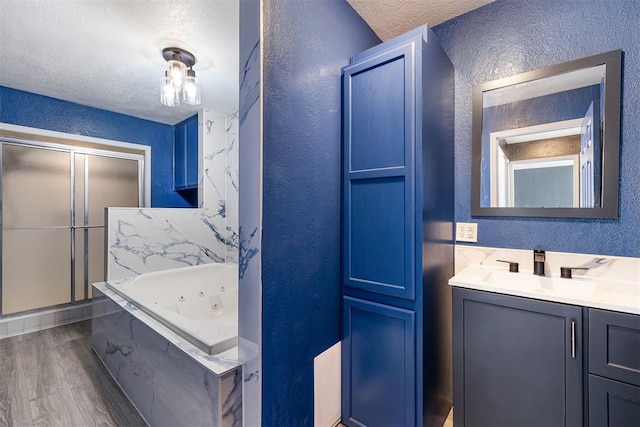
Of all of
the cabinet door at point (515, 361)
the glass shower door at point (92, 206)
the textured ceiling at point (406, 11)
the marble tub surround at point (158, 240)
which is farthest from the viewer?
the glass shower door at point (92, 206)

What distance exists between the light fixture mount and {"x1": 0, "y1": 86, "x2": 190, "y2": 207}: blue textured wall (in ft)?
5.91

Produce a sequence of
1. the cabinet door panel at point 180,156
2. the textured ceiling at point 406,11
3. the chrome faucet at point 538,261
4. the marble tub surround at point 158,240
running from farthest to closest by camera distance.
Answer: the cabinet door panel at point 180,156 → the marble tub surround at point 158,240 → the textured ceiling at point 406,11 → the chrome faucet at point 538,261

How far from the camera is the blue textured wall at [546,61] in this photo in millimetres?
1353

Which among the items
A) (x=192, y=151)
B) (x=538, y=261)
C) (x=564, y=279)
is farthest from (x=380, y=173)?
(x=192, y=151)

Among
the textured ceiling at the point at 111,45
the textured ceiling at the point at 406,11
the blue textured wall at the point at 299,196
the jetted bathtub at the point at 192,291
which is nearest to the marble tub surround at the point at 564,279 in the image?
the blue textured wall at the point at 299,196

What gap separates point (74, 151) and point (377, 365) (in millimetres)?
3807

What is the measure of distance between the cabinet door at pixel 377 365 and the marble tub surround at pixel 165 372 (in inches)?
24.7

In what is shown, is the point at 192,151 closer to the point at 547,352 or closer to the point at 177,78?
the point at 177,78

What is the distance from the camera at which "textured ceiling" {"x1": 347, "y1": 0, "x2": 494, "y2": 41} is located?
167 cm

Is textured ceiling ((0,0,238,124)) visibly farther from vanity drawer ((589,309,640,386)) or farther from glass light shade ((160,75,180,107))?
vanity drawer ((589,309,640,386))

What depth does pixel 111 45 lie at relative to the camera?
2064 millimetres

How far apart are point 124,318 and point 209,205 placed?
5.86 feet

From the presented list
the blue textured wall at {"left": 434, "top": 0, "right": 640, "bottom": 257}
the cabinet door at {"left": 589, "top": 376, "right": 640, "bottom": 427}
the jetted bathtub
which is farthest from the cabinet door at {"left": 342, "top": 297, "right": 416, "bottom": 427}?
the jetted bathtub

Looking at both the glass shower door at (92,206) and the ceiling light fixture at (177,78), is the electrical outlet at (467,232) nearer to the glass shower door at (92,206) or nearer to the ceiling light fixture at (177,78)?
the ceiling light fixture at (177,78)
